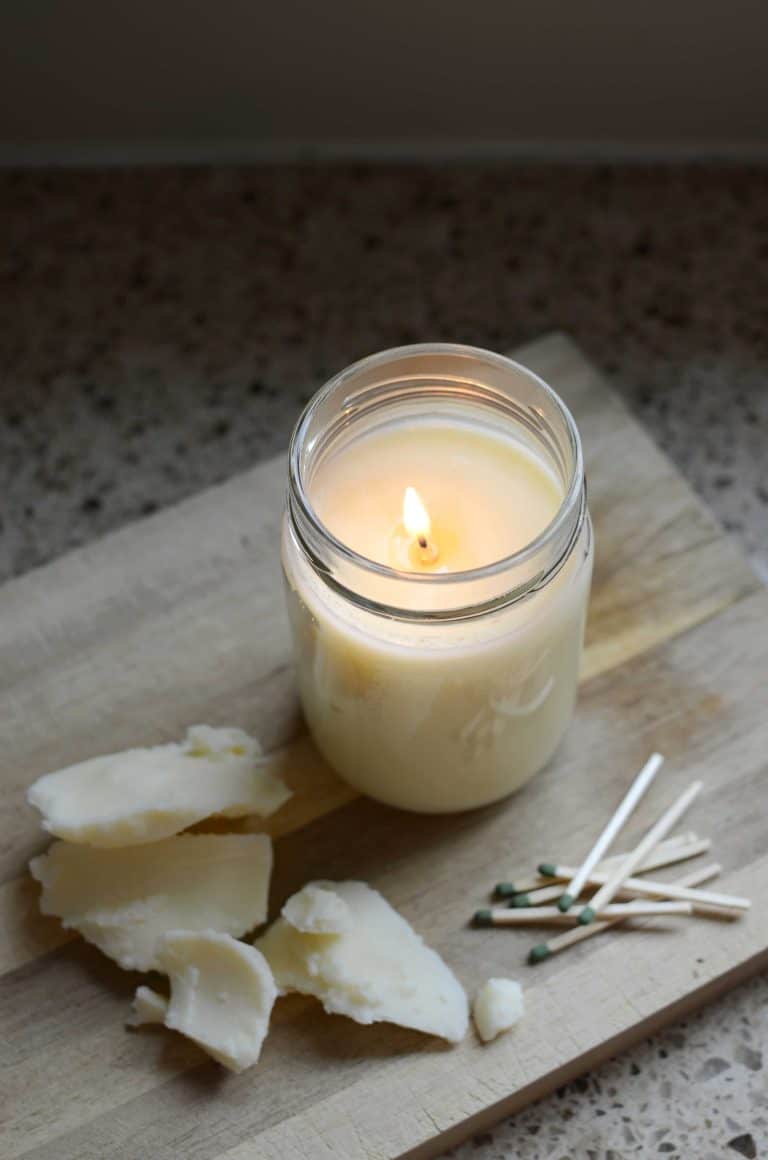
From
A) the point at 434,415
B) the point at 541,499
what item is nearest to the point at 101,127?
the point at 434,415

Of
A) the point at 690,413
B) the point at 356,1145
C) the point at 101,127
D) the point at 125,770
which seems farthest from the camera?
the point at 101,127

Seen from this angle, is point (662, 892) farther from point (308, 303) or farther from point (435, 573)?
point (308, 303)

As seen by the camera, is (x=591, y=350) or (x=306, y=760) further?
(x=591, y=350)

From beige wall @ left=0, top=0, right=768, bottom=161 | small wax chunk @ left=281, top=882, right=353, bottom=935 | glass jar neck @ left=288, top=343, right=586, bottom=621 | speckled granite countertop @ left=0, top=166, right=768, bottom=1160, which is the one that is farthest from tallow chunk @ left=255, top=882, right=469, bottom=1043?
beige wall @ left=0, top=0, right=768, bottom=161

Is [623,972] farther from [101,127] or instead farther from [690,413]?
[101,127]

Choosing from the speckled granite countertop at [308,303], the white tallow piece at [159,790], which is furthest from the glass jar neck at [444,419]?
the speckled granite countertop at [308,303]

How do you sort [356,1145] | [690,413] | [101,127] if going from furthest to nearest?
[101,127] → [690,413] → [356,1145]

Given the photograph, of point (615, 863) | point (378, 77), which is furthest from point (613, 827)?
point (378, 77)
